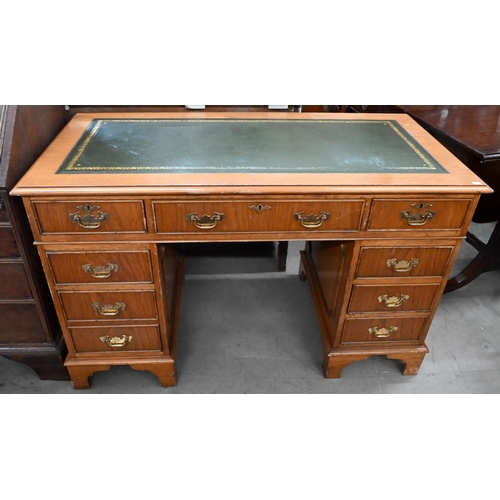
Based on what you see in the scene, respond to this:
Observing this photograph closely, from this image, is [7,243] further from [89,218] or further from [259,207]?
[259,207]

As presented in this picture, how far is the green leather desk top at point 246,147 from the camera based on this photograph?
4.47 ft

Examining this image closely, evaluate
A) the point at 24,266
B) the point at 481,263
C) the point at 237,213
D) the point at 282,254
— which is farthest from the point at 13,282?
the point at 481,263

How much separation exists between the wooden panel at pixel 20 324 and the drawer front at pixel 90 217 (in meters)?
0.41

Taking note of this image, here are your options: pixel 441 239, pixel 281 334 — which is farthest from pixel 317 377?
pixel 441 239

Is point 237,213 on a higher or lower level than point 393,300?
higher

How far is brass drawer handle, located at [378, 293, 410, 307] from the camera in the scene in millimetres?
1561

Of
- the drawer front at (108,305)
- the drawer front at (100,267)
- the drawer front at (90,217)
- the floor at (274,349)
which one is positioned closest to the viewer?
the drawer front at (90,217)

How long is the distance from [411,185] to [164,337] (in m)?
1.06

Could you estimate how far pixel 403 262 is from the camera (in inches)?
57.6

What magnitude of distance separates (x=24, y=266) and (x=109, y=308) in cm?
32

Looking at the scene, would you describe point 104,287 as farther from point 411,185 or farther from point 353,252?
point 411,185

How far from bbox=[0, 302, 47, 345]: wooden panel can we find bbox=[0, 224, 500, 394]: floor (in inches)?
9.5

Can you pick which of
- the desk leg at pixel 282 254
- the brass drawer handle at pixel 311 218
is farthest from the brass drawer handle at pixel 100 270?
the desk leg at pixel 282 254

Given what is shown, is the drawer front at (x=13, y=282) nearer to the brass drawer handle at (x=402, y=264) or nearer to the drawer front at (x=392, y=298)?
the drawer front at (x=392, y=298)
